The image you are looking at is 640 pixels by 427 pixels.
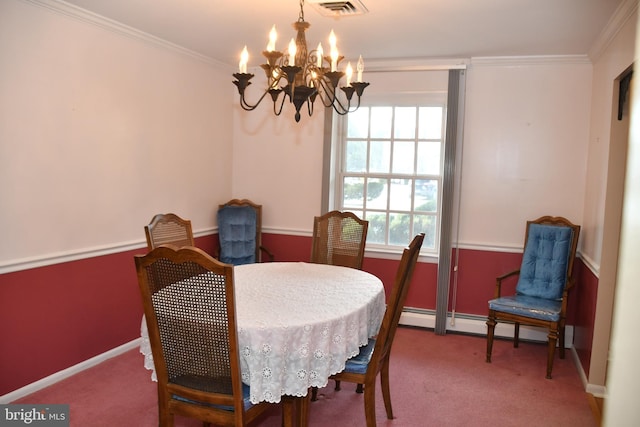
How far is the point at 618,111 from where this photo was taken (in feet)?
10.1

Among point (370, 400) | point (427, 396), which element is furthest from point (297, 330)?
point (427, 396)

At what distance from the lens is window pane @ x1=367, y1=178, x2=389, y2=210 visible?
464 cm

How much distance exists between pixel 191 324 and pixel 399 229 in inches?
117

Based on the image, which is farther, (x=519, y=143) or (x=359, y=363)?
(x=519, y=143)

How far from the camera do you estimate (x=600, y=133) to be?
11.6ft

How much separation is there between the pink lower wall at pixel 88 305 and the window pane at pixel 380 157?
38.7 inches

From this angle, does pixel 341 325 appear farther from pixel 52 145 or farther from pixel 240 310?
pixel 52 145

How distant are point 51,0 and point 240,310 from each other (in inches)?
87.6

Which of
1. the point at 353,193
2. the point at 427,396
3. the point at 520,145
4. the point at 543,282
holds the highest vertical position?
the point at 520,145

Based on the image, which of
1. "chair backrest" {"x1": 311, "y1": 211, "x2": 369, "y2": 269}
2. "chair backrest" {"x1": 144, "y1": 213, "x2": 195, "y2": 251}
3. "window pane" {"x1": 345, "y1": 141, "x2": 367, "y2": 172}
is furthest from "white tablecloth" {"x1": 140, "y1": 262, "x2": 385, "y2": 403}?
"window pane" {"x1": 345, "y1": 141, "x2": 367, "y2": 172}

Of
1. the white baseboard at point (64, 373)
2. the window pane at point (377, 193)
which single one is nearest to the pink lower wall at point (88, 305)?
the white baseboard at point (64, 373)

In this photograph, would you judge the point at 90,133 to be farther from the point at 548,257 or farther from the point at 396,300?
the point at 548,257

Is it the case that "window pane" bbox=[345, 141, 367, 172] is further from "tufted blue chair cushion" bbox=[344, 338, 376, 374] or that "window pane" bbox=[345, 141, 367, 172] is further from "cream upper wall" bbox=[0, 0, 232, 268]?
"tufted blue chair cushion" bbox=[344, 338, 376, 374]

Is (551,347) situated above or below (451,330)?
above
